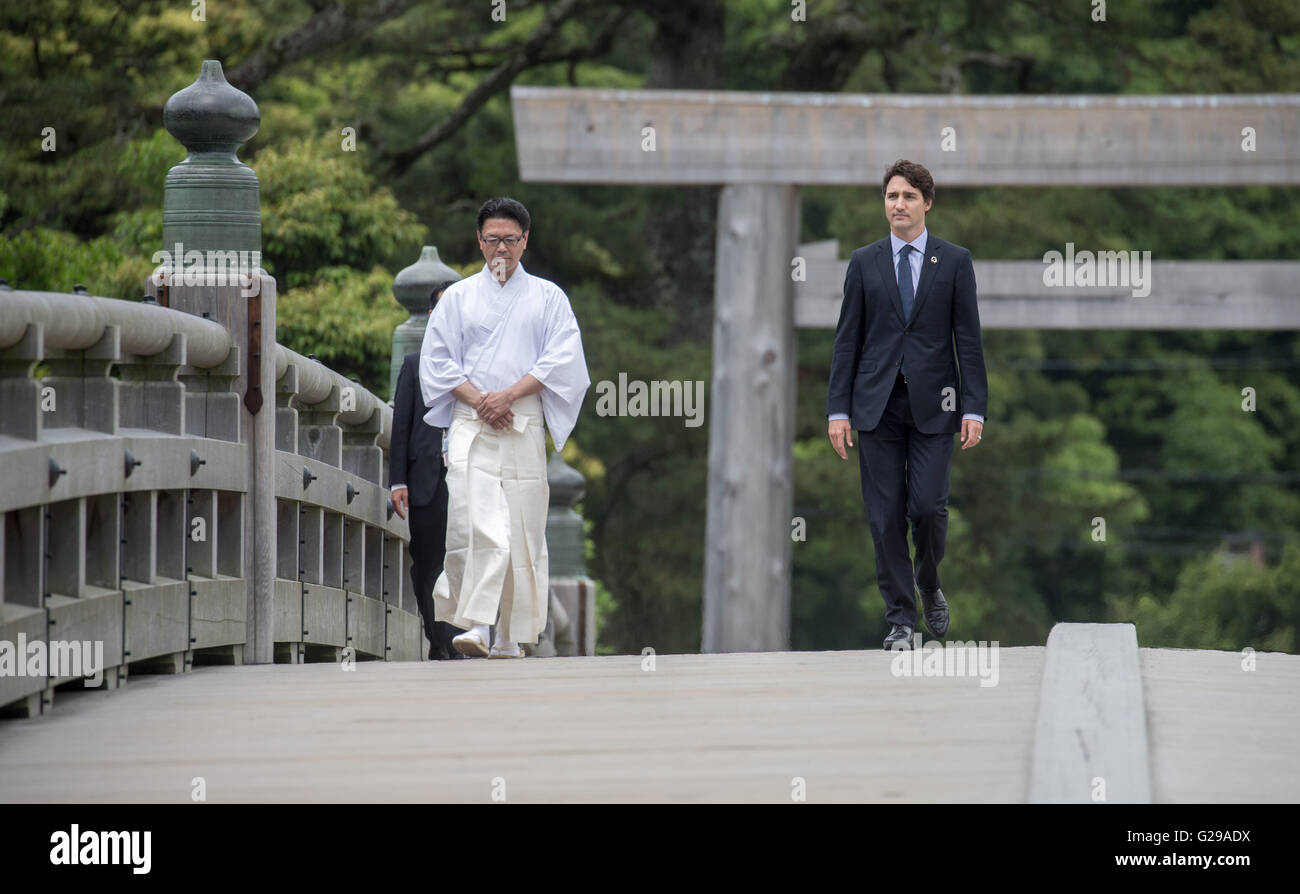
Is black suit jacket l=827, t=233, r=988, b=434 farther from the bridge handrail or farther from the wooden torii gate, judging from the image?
the wooden torii gate

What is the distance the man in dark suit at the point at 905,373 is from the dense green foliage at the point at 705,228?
7703 mm

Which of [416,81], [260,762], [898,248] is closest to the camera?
[260,762]

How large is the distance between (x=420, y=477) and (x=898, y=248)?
216cm

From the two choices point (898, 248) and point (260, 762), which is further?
point (898, 248)

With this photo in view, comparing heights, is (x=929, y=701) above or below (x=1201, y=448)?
below

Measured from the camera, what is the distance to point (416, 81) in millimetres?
Result: 21375

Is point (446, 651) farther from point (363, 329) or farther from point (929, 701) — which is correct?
point (363, 329)

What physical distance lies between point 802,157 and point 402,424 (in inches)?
148

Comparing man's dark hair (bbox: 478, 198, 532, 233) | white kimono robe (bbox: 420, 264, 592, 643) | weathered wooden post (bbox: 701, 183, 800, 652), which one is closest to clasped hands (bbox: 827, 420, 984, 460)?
white kimono robe (bbox: 420, 264, 592, 643)

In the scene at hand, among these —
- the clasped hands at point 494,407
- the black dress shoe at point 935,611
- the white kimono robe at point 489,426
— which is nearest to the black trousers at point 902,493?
the black dress shoe at point 935,611

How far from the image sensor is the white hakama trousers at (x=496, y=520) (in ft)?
21.2

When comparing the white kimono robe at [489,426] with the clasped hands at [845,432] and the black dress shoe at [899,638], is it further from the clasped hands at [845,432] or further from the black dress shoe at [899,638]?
the black dress shoe at [899,638]

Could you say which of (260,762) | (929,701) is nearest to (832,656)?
(929,701)
